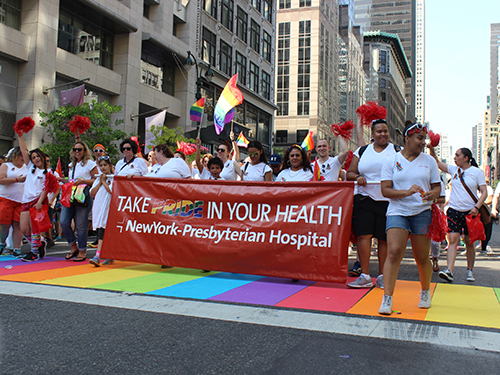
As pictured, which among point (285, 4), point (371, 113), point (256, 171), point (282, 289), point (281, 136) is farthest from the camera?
point (285, 4)

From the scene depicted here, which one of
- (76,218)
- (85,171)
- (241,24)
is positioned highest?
(241,24)

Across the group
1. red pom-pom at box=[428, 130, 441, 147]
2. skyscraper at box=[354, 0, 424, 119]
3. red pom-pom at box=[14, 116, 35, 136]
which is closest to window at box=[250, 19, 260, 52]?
red pom-pom at box=[14, 116, 35, 136]

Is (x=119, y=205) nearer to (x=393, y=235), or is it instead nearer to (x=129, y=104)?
(x=393, y=235)

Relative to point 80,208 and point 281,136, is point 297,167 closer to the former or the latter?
point 80,208

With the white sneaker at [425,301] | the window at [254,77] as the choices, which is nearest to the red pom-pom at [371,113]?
the white sneaker at [425,301]

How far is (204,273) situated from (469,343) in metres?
3.90

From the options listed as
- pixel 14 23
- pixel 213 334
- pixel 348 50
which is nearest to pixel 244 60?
pixel 14 23

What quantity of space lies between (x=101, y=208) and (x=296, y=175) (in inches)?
126

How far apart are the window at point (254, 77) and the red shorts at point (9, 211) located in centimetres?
3460

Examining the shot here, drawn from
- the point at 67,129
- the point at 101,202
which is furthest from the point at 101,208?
the point at 67,129

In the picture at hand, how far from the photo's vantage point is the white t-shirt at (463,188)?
22.0ft

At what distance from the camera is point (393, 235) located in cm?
451

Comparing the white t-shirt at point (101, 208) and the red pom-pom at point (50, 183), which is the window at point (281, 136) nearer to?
the red pom-pom at point (50, 183)

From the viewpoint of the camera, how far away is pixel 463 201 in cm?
679
